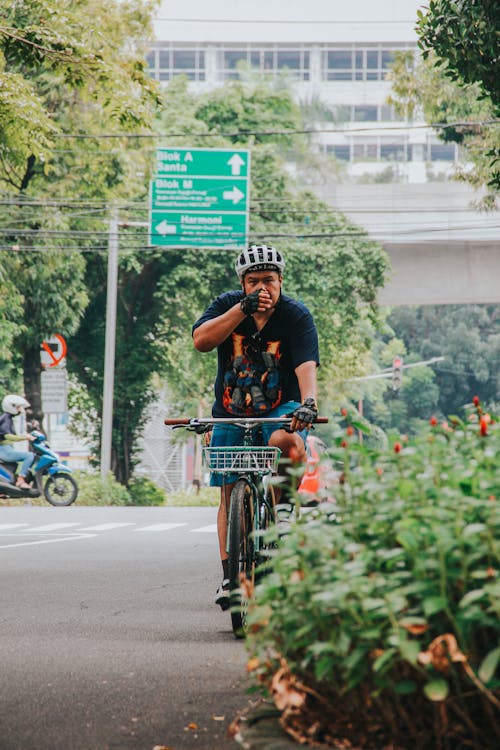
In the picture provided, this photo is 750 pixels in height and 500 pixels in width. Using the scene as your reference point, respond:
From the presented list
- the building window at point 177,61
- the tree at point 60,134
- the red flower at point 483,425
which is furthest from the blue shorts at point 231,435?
the building window at point 177,61

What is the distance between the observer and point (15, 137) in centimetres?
1655

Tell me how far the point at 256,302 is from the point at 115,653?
72.8 inches

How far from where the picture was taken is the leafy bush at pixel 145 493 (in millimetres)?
32406

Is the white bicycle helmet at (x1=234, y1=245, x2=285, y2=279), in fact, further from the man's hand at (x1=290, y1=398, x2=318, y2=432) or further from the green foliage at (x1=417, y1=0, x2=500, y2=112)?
the green foliage at (x1=417, y1=0, x2=500, y2=112)

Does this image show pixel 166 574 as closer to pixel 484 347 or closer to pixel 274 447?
pixel 274 447

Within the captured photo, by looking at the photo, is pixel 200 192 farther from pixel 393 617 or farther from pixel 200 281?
pixel 393 617

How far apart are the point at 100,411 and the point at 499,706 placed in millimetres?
32232

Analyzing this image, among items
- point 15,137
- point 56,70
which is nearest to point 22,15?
point 15,137

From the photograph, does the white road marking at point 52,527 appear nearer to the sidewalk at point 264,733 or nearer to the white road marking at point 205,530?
the white road marking at point 205,530

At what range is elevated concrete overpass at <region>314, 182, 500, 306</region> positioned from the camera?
118 ft

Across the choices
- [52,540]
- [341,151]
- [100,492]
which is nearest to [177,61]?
[341,151]

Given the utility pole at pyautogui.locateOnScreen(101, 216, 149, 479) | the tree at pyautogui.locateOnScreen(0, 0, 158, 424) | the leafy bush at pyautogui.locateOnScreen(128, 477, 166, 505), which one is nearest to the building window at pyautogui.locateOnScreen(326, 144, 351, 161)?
the tree at pyautogui.locateOnScreen(0, 0, 158, 424)

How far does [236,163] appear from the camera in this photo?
3002 cm

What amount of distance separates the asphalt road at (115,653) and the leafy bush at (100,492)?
15656 millimetres
